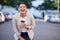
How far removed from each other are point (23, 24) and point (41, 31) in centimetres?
47

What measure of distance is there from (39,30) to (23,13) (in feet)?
1.69

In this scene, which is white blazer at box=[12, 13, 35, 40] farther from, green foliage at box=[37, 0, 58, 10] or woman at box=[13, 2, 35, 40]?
green foliage at box=[37, 0, 58, 10]

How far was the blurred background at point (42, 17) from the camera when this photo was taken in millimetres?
2230

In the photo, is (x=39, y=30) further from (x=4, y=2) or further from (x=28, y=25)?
(x=4, y=2)

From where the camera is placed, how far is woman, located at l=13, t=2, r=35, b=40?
5.96 feet

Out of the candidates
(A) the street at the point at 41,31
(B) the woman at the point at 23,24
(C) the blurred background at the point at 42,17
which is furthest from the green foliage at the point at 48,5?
(B) the woman at the point at 23,24

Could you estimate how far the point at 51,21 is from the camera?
2.25 m

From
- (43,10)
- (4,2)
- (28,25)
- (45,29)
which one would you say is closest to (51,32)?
(45,29)

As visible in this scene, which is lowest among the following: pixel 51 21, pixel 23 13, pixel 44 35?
pixel 44 35

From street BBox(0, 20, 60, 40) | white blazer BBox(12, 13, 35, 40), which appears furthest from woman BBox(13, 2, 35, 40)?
street BBox(0, 20, 60, 40)

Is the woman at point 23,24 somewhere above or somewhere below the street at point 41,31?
above

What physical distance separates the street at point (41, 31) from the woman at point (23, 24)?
14.0 inches

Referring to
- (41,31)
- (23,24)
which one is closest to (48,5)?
(41,31)

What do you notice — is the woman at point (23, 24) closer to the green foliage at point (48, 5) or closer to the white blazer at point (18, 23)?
the white blazer at point (18, 23)
